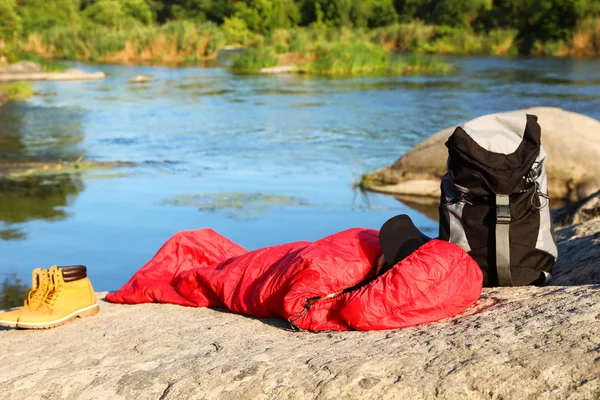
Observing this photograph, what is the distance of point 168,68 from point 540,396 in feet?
93.7

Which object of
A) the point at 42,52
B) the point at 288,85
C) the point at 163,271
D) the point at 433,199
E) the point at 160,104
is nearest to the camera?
the point at 163,271

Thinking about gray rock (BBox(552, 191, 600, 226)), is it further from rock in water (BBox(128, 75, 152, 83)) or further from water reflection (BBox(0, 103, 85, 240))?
rock in water (BBox(128, 75, 152, 83))

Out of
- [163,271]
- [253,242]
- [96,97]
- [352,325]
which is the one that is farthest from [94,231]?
[96,97]

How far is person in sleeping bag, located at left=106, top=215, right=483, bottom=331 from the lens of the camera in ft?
9.78

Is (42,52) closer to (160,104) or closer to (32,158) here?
(160,104)

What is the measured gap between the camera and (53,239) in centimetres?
620

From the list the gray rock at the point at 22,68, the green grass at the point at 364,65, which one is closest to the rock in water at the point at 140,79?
the gray rock at the point at 22,68

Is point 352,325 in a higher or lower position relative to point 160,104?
higher

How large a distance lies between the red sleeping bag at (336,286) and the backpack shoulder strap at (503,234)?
0.21m

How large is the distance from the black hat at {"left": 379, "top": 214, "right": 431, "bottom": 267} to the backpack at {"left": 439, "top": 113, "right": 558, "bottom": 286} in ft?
0.56

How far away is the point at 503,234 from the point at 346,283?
657mm

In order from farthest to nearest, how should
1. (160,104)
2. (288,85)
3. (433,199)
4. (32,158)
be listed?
(288,85) < (160,104) < (32,158) < (433,199)

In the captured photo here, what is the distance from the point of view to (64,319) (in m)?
3.63

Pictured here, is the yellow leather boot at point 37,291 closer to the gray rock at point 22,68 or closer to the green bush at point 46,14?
the gray rock at point 22,68
